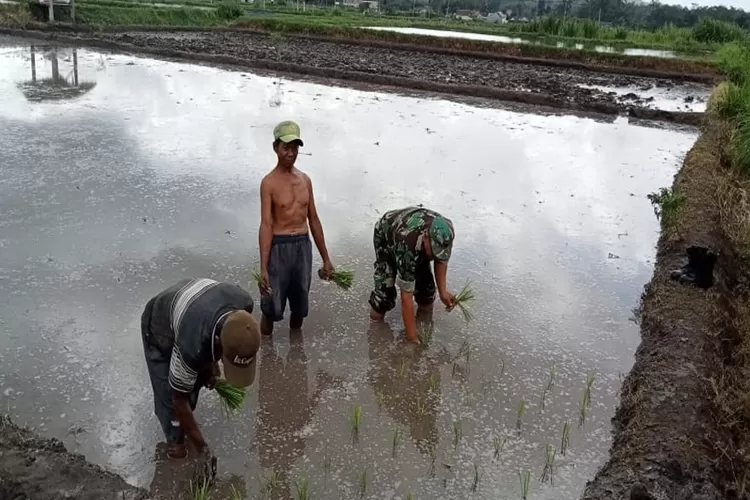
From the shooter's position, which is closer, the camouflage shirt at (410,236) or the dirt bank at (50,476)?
the dirt bank at (50,476)

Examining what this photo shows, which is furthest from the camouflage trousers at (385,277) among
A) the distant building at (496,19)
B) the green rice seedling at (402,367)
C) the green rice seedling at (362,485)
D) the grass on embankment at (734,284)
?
the distant building at (496,19)

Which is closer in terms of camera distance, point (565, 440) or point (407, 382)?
point (565, 440)

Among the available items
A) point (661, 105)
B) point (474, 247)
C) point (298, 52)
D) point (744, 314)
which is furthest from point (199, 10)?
point (744, 314)

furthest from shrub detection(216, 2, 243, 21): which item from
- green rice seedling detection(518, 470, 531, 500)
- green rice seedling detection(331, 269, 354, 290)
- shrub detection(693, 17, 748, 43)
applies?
green rice seedling detection(518, 470, 531, 500)

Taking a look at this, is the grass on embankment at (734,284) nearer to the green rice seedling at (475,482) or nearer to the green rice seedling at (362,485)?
the green rice seedling at (475,482)

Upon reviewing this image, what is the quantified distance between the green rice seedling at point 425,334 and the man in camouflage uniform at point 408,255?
54 mm

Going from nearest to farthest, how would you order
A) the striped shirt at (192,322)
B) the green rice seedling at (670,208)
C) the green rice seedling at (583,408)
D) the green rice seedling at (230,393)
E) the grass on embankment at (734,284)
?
1. the striped shirt at (192,322)
2. the green rice seedling at (230,393)
3. the grass on embankment at (734,284)
4. the green rice seedling at (583,408)
5. the green rice seedling at (670,208)

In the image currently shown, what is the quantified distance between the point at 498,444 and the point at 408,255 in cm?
115

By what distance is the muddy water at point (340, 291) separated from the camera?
3.13 metres

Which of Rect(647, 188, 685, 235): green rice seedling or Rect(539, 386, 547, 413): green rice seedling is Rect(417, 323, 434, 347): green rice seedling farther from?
Rect(647, 188, 685, 235): green rice seedling

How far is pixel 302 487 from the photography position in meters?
2.71

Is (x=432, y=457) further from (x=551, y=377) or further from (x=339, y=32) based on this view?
(x=339, y=32)

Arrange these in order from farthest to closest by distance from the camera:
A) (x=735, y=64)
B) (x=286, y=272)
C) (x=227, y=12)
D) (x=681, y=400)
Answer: (x=227, y=12)
(x=735, y=64)
(x=286, y=272)
(x=681, y=400)

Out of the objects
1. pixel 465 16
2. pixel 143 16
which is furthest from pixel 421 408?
pixel 465 16
